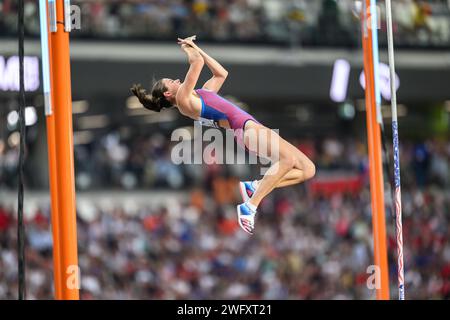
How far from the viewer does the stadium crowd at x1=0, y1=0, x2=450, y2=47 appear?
61.3 ft

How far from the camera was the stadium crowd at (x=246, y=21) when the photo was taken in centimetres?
1867

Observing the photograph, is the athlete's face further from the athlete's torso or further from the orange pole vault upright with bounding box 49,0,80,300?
the orange pole vault upright with bounding box 49,0,80,300

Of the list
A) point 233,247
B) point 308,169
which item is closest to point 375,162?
point 308,169

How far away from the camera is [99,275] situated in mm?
16359

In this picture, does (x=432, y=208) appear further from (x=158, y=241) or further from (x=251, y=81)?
(x=158, y=241)

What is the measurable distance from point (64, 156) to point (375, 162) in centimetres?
275

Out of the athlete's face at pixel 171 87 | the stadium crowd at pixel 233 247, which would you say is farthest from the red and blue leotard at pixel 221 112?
the stadium crowd at pixel 233 247

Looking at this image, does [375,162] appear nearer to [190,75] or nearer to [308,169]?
[308,169]

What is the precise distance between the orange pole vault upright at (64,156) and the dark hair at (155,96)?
1.72 ft

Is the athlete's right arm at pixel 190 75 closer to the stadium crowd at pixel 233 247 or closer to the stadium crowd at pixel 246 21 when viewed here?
the stadium crowd at pixel 233 247

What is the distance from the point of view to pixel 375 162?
8.49 metres

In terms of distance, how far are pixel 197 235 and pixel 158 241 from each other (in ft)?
3.11
